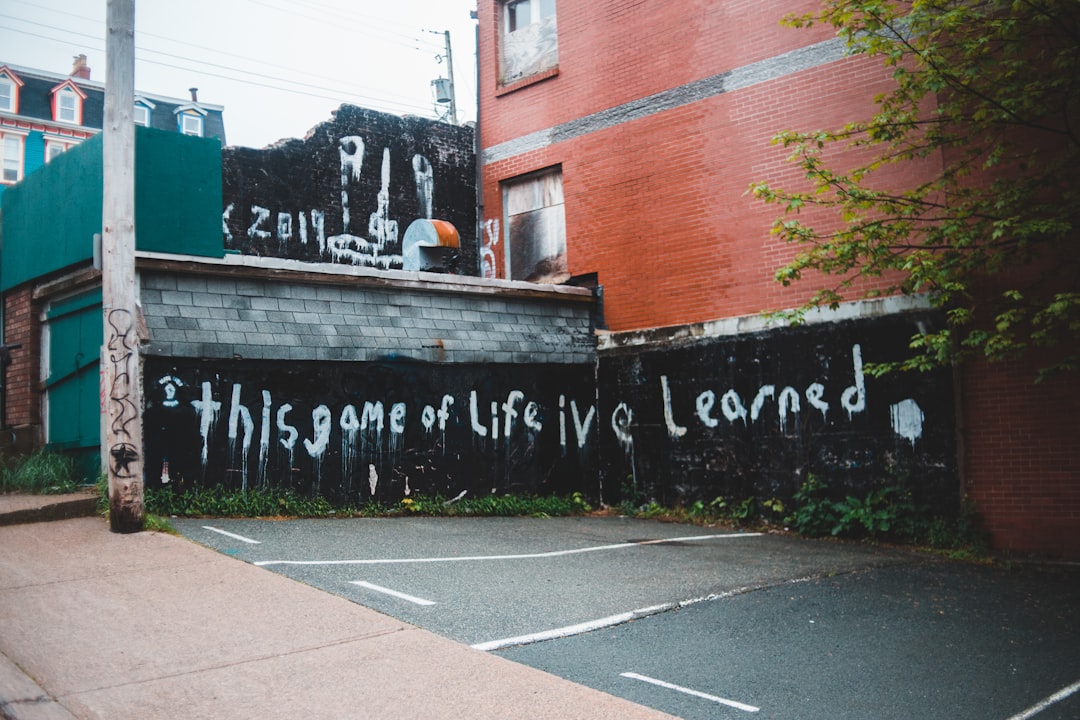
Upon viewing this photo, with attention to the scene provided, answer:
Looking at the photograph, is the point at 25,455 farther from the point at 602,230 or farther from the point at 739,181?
the point at 739,181

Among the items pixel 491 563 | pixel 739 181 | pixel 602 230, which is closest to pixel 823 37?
pixel 739 181

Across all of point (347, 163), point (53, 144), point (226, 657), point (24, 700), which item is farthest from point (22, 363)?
point (53, 144)

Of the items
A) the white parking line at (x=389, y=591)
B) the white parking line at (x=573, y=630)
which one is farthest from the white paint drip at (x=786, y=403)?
the white parking line at (x=389, y=591)

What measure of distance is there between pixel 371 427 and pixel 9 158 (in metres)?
36.1

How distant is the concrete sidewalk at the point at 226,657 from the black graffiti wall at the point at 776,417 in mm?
7006

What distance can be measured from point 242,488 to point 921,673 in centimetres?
747

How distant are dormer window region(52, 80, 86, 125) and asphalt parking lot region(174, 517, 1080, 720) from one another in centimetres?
3788

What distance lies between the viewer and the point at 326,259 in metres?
14.7

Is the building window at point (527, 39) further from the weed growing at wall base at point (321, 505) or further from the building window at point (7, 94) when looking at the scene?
the building window at point (7, 94)

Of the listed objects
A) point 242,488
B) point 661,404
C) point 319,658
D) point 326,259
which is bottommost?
point 319,658

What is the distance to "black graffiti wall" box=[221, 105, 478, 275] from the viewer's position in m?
13.9

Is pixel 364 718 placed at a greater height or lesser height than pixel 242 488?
lesser

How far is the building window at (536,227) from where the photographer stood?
1480cm

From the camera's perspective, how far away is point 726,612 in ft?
20.8
